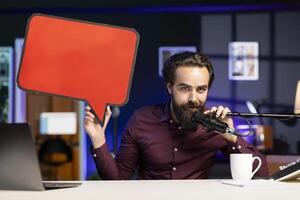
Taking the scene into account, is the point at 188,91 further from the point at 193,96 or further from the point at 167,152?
the point at 167,152

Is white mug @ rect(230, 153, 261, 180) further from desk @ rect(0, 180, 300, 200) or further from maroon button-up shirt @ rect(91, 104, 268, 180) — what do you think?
maroon button-up shirt @ rect(91, 104, 268, 180)

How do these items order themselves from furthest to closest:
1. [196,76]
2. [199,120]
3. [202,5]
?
[202,5] < [196,76] < [199,120]

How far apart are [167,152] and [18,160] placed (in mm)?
886

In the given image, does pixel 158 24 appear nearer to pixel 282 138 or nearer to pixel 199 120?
pixel 282 138

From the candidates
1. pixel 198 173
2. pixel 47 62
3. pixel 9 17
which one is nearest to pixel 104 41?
pixel 47 62

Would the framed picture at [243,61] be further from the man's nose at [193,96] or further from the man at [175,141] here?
the man's nose at [193,96]

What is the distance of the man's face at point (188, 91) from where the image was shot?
6.44 ft

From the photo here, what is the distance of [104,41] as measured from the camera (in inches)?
61.8

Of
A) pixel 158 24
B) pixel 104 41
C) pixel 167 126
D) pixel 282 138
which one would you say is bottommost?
pixel 282 138

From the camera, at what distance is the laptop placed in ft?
4.20

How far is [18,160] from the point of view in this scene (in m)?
1.29

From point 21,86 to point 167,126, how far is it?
803 mm

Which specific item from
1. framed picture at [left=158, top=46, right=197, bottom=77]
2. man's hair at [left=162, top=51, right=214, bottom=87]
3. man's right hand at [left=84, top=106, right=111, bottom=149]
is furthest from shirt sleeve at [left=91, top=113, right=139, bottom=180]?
framed picture at [left=158, top=46, right=197, bottom=77]

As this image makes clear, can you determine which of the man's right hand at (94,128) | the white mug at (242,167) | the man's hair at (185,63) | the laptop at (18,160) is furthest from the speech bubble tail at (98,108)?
the man's hair at (185,63)
